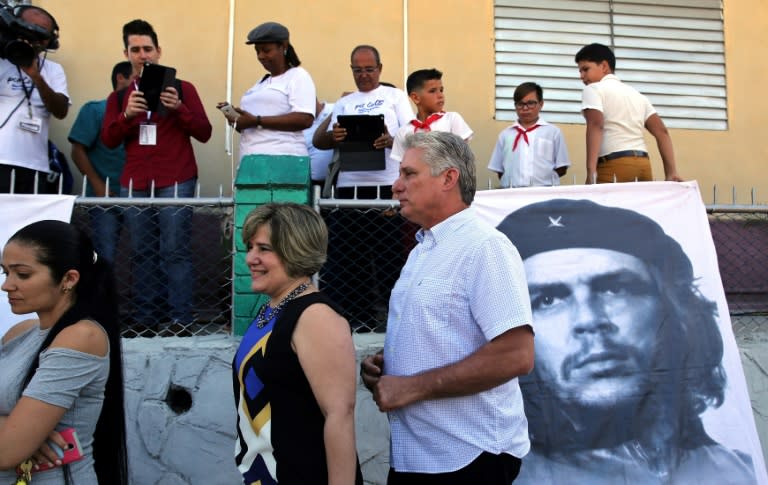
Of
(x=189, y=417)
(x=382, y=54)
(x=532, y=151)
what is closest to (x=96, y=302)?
(x=189, y=417)

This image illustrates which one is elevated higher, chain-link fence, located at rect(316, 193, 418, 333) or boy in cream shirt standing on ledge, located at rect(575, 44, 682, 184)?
boy in cream shirt standing on ledge, located at rect(575, 44, 682, 184)

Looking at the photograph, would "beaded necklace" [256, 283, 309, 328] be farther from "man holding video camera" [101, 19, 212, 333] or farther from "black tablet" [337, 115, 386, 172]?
"black tablet" [337, 115, 386, 172]

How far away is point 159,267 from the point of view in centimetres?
454

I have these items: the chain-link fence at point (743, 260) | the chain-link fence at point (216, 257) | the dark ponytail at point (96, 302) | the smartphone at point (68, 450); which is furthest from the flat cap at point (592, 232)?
the smartphone at point (68, 450)

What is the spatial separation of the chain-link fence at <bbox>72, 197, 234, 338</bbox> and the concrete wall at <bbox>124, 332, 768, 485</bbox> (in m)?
0.18

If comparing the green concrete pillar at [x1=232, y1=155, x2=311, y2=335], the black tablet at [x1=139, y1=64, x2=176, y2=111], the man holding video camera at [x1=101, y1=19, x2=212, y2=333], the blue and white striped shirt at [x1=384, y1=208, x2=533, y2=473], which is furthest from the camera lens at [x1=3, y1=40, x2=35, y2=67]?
the blue and white striped shirt at [x1=384, y1=208, x2=533, y2=473]

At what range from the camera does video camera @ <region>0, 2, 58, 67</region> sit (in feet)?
16.1

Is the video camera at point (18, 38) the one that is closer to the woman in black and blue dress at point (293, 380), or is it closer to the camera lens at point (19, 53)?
the camera lens at point (19, 53)

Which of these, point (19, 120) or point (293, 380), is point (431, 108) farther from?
point (293, 380)

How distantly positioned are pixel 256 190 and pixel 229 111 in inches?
34.1

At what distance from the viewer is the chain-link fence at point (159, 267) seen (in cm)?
445

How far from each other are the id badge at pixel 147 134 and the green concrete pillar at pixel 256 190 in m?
0.96

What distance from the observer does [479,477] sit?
2.40 metres

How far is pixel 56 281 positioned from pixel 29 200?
172 cm
